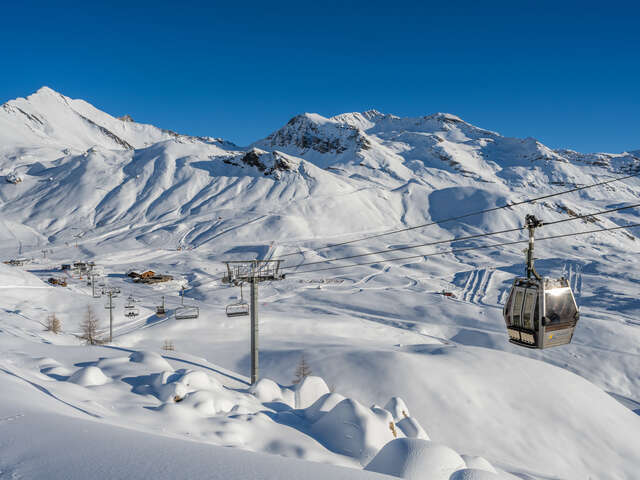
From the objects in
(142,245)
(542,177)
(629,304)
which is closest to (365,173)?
(542,177)

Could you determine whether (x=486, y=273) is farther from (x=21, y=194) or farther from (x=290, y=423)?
(x=21, y=194)

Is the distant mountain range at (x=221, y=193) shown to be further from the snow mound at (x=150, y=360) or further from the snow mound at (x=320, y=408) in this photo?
the snow mound at (x=320, y=408)

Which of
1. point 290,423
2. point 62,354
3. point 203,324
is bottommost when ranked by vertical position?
point 203,324

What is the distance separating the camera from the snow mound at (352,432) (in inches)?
317

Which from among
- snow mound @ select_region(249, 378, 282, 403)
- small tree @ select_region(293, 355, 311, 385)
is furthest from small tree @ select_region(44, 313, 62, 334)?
snow mound @ select_region(249, 378, 282, 403)

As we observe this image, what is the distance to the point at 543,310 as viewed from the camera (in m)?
8.32

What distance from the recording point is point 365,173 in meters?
162

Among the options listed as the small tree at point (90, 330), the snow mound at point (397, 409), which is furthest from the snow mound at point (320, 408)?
the small tree at point (90, 330)

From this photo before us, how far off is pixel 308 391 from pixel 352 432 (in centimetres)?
457

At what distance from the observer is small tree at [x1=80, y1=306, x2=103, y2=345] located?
2696cm

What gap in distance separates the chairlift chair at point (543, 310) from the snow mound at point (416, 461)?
→ 3.54m

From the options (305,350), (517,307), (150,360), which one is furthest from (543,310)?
(305,350)

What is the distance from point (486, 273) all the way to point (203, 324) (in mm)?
48506

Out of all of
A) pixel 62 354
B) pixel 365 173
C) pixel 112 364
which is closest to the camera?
pixel 112 364
